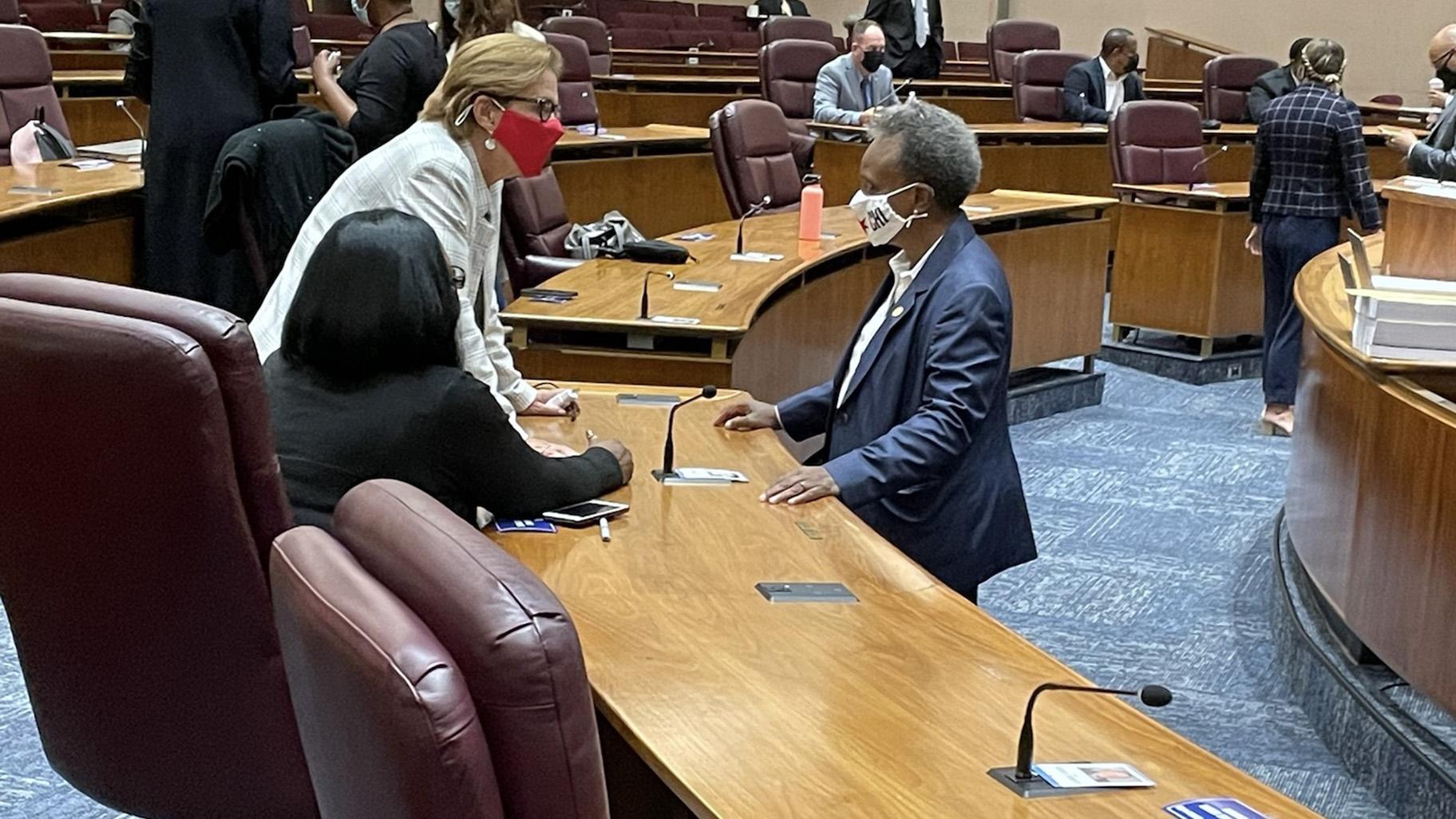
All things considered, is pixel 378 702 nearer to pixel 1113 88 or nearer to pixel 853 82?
pixel 853 82

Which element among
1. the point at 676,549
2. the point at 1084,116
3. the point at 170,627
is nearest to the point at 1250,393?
the point at 1084,116

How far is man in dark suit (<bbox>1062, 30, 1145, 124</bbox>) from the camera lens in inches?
356

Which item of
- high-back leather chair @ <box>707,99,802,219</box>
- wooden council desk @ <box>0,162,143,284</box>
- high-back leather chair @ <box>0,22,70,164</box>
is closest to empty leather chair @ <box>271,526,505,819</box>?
wooden council desk @ <box>0,162,143,284</box>

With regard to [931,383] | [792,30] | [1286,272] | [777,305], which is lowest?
[1286,272]

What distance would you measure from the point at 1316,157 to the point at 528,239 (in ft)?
9.83

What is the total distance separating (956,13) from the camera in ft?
52.9

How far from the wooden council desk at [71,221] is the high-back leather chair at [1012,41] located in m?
7.07

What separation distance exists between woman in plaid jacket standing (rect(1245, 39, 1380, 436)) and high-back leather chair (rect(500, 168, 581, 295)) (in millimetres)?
2708

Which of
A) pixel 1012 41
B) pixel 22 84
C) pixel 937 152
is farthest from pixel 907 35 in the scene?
pixel 937 152

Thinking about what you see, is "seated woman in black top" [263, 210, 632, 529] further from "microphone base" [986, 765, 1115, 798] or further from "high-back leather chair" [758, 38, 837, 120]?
"high-back leather chair" [758, 38, 837, 120]

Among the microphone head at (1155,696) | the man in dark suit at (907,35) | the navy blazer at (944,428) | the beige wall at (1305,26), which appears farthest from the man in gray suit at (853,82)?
the beige wall at (1305,26)

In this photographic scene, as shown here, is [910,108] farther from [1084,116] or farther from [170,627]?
[1084,116]

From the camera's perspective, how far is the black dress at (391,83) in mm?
4293

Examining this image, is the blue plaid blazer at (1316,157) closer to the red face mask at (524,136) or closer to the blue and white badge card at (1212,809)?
the red face mask at (524,136)
